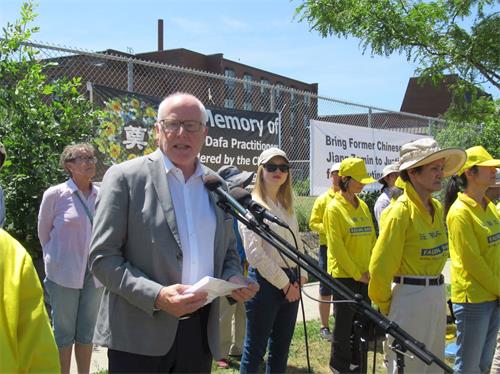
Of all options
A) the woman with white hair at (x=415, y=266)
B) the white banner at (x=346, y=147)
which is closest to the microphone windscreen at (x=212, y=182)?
the woman with white hair at (x=415, y=266)

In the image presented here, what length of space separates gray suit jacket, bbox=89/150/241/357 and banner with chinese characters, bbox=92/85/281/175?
3.57 m

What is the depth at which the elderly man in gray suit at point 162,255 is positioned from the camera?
2.63 meters

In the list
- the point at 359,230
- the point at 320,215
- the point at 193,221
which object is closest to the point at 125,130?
the point at 320,215

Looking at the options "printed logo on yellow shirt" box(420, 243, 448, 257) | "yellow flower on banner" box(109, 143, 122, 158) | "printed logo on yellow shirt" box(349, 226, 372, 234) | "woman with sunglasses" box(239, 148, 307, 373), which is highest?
"yellow flower on banner" box(109, 143, 122, 158)

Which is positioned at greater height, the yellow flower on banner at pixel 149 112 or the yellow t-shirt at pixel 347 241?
the yellow flower on banner at pixel 149 112

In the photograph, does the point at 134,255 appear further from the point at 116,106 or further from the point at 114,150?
the point at 116,106

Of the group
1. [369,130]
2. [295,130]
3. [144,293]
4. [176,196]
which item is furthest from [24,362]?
[369,130]

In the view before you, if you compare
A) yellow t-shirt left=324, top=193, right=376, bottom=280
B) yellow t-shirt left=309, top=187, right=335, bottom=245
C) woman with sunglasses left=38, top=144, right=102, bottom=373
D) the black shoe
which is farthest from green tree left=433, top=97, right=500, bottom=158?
woman with sunglasses left=38, top=144, right=102, bottom=373

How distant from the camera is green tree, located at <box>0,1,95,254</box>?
5363 mm

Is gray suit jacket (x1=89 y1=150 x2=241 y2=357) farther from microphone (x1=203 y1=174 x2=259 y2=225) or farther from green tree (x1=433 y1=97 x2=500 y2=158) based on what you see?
green tree (x1=433 y1=97 x2=500 y2=158)

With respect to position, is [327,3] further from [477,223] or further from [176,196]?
[176,196]

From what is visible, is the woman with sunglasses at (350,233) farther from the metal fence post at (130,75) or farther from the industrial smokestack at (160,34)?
the industrial smokestack at (160,34)

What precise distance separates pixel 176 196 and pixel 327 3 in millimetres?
7713

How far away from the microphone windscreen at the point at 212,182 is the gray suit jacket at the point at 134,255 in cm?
21
